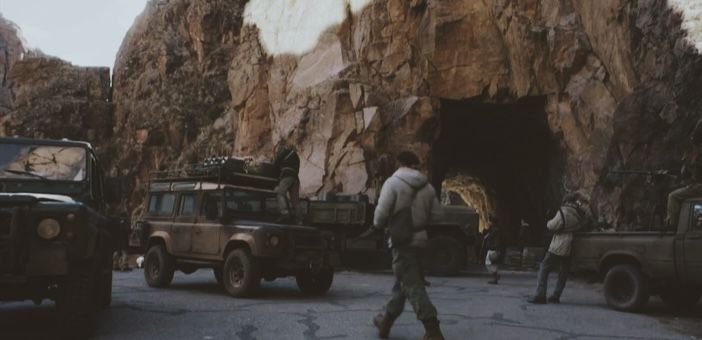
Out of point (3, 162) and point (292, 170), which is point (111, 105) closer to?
point (292, 170)

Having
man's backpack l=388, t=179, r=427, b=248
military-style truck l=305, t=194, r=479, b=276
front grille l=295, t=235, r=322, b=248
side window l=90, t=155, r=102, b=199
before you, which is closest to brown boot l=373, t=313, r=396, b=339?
man's backpack l=388, t=179, r=427, b=248

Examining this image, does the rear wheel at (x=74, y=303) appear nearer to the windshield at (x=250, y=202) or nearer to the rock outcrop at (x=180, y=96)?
the windshield at (x=250, y=202)

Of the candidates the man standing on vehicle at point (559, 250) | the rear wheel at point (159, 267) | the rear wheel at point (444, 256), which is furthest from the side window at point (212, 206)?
the rear wheel at point (444, 256)

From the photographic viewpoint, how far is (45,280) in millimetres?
4918

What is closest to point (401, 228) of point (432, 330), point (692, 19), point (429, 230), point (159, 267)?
point (432, 330)

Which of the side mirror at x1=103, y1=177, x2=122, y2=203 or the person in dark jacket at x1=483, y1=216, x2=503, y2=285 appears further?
the person in dark jacket at x1=483, y1=216, x2=503, y2=285

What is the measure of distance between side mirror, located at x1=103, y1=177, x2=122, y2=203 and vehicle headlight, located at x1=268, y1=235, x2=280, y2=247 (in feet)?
7.97

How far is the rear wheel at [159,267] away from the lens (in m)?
10.3

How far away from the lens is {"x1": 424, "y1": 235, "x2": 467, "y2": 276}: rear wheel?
14.8 metres

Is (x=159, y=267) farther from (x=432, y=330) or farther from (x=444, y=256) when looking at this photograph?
(x=444, y=256)

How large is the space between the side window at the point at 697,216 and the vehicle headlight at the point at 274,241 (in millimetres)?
5940

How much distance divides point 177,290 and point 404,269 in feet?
19.5

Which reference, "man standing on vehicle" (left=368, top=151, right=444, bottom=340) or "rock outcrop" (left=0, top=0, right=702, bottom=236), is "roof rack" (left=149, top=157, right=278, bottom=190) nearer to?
"man standing on vehicle" (left=368, top=151, right=444, bottom=340)

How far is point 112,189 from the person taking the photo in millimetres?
7117
